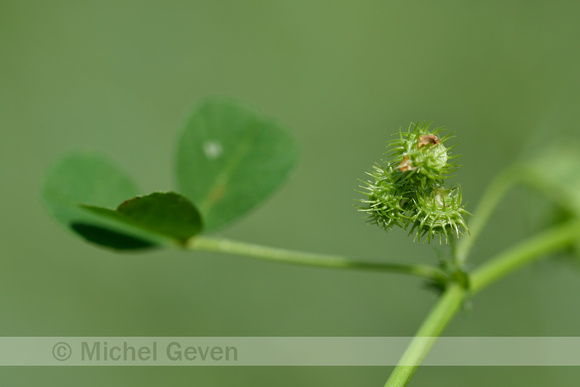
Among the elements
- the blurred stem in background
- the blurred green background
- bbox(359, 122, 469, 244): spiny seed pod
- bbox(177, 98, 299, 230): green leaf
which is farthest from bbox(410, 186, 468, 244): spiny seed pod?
the blurred green background

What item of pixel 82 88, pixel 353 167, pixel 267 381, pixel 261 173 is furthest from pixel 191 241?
pixel 82 88

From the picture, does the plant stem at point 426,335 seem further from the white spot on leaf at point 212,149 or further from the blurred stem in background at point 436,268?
the white spot on leaf at point 212,149

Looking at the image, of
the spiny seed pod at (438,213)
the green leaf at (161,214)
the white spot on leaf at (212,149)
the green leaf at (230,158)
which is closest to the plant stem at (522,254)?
the spiny seed pod at (438,213)

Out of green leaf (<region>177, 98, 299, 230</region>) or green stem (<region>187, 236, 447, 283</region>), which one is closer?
green stem (<region>187, 236, 447, 283</region>)

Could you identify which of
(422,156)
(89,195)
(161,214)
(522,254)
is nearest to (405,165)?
(422,156)

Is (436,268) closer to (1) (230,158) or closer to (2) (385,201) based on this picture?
(2) (385,201)

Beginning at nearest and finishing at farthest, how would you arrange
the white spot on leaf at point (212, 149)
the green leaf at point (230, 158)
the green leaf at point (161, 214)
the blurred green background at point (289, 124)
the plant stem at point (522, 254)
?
the green leaf at point (161, 214) < the plant stem at point (522, 254) < the green leaf at point (230, 158) < the white spot on leaf at point (212, 149) < the blurred green background at point (289, 124)

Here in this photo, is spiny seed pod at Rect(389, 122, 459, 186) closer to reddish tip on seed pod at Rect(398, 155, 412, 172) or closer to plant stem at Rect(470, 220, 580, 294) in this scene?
reddish tip on seed pod at Rect(398, 155, 412, 172)

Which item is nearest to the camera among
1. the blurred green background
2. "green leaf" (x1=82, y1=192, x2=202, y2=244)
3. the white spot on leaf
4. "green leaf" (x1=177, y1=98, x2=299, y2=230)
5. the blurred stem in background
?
the blurred stem in background
